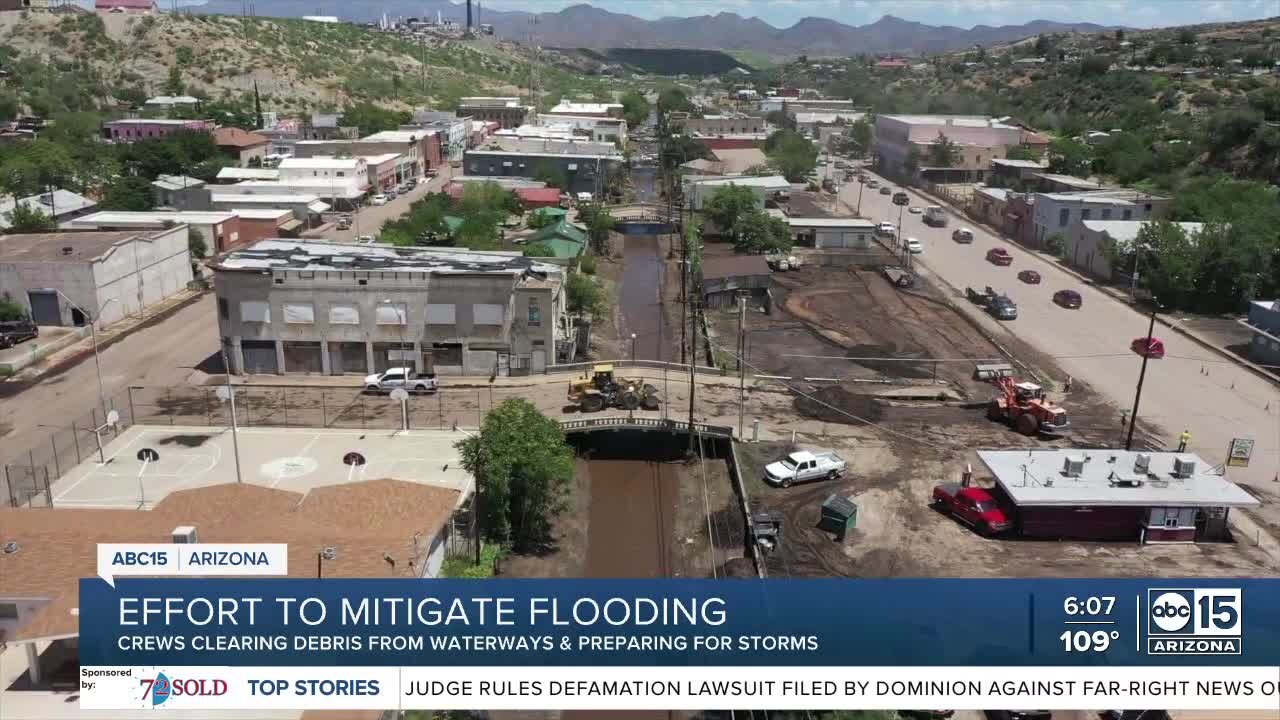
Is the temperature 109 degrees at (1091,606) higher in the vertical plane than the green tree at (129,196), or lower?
lower

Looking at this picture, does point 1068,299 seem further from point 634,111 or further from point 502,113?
point 634,111

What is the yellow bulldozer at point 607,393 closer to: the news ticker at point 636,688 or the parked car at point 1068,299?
the news ticker at point 636,688

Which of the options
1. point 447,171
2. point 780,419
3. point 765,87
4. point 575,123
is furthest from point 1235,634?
point 765,87

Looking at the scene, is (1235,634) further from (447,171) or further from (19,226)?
(447,171)

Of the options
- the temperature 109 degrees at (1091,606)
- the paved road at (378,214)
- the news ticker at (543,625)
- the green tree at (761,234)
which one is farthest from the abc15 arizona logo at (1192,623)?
the paved road at (378,214)

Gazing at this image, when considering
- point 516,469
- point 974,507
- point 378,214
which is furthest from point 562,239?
point 974,507

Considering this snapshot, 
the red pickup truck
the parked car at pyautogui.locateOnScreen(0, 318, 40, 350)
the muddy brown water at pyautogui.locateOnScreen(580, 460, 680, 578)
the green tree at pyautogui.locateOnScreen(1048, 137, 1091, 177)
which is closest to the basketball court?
the muddy brown water at pyautogui.locateOnScreen(580, 460, 680, 578)

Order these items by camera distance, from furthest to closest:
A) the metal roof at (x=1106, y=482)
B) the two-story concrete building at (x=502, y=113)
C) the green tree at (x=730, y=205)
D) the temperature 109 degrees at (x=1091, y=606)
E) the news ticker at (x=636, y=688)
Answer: the two-story concrete building at (x=502, y=113), the green tree at (x=730, y=205), the metal roof at (x=1106, y=482), the temperature 109 degrees at (x=1091, y=606), the news ticker at (x=636, y=688)
